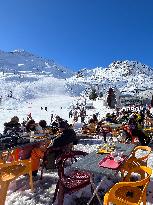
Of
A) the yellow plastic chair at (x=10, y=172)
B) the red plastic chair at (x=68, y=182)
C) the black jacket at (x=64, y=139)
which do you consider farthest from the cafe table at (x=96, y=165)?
the black jacket at (x=64, y=139)

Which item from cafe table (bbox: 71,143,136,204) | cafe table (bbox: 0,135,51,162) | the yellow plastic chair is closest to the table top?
cafe table (bbox: 71,143,136,204)

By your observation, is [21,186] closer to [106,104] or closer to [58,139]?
[58,139]

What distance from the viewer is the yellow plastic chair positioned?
586 centimetres

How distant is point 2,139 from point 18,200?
1769 millimetres

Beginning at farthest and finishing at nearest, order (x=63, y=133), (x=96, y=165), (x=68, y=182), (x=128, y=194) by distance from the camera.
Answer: (x=63, y=133) → (x=68, y=182) → (x=96, y=165) → (x=128, y=194)

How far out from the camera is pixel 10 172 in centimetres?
652

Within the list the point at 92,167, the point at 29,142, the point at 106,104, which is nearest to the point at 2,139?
the point at 29,142

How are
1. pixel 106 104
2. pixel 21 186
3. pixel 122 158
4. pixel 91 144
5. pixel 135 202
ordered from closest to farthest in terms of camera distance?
pixel 135 202, pixel 122 158, pixel 21 186, pixel 91 144, pixel 106 104

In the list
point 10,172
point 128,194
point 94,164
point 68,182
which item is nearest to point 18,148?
point 10,172

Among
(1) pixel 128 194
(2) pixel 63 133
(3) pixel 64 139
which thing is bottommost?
(1) pixel 128 194

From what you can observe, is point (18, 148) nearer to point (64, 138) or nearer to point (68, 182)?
point (64, 138)

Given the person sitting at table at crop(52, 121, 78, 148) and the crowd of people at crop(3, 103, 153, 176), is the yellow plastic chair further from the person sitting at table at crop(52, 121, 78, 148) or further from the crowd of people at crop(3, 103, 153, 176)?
the person sitting at table at crop(52, 121, 78, 148)

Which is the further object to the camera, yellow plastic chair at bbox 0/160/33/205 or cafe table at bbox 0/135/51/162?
cafe table at bbox 0/135/51/162

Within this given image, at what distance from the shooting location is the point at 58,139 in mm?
8109
